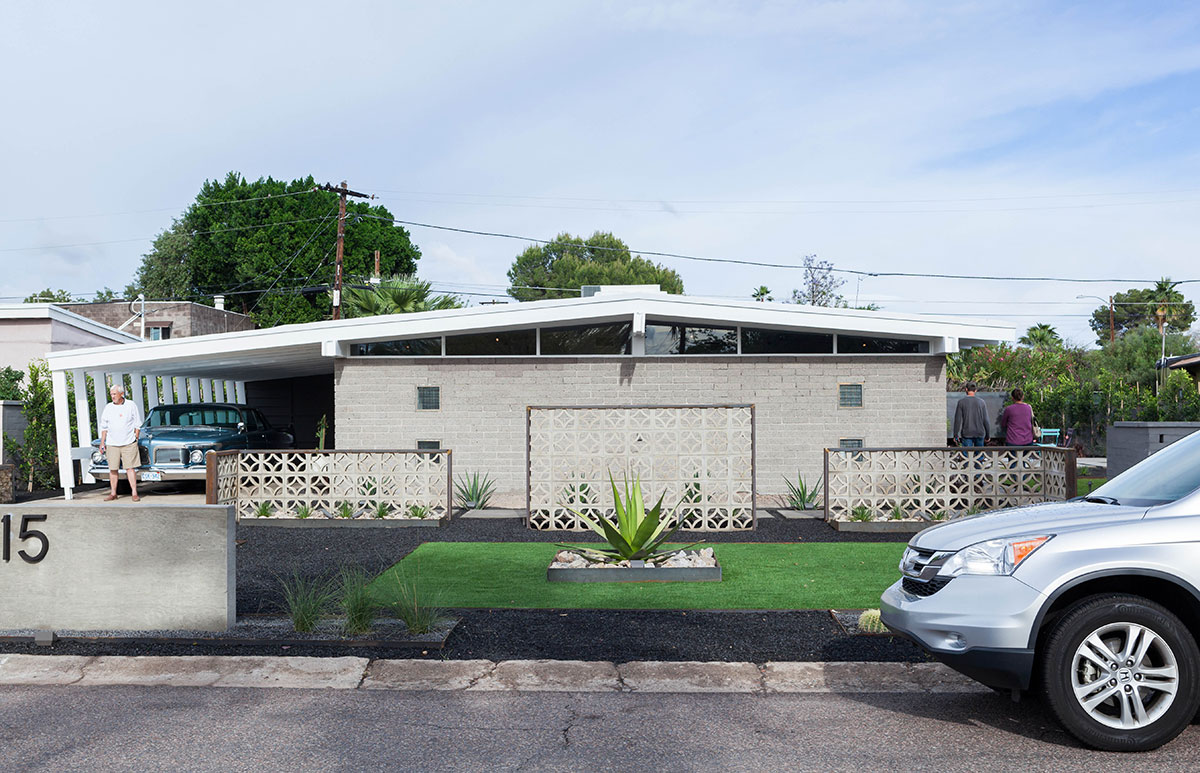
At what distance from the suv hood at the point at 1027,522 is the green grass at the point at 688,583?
110 inches

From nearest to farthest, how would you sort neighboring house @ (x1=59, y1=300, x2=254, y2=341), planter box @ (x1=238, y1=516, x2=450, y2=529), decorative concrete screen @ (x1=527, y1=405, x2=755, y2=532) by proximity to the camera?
1. decorative concrete screen @ (x1=527, y1=405, x2=755, y2=532)
2. planter box @ (x1=238, y1=516, x2=450, y2=529)
3. neighboring house @ (x1=59, y1=300, x2=254, y2=341)

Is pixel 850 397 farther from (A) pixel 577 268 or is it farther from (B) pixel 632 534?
(A) pixel 577 268

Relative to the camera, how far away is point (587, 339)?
53.9ft

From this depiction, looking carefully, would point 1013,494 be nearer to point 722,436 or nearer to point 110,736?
point 722,436

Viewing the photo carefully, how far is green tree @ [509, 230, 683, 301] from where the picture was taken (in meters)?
68.0

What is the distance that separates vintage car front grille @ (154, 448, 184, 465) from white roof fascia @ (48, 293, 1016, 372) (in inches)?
62.0

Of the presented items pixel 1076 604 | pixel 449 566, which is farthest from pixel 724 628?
pixel 449 566

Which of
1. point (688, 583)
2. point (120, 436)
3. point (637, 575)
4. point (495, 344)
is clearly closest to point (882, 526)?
point (688, 583)

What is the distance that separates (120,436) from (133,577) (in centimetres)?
868

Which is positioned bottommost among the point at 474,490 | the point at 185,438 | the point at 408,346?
the point at 474,490

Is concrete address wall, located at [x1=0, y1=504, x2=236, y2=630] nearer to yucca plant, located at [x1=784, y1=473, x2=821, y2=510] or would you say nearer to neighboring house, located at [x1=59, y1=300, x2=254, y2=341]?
yucca plant, located at [x1=784, y1=473, x2=821, y2=510]

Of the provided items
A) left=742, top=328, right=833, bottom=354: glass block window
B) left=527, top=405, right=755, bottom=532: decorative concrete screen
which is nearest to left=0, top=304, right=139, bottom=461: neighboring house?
left=527, top=405, right=755, bottom=532: decorative concrete screen

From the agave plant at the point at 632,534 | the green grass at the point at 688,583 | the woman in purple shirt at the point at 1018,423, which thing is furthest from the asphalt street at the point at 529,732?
the woman in purple shirt at the point at 1018,423

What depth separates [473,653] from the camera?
21.9 ft
